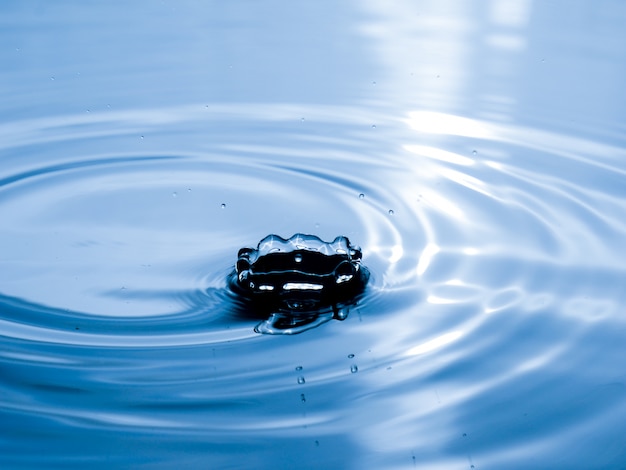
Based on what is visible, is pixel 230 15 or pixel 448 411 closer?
pixel 448 411

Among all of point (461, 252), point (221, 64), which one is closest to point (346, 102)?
point (221, 64)

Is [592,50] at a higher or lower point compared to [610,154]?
higher

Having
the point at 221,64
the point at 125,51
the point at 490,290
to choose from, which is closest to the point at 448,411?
the point at 490,290

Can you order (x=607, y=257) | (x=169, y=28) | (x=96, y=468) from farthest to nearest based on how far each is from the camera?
1. (x=169, y=28)
2. (x=607, y=257)
3. (x=96, y=468)

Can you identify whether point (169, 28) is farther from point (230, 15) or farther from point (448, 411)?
point (448, 411)

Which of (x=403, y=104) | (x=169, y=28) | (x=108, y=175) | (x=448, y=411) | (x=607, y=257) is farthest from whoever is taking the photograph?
(x=169, y=28)

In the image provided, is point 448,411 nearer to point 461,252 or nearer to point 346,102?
point 461,252

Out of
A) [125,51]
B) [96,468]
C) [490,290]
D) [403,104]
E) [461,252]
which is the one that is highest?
[125,51]
